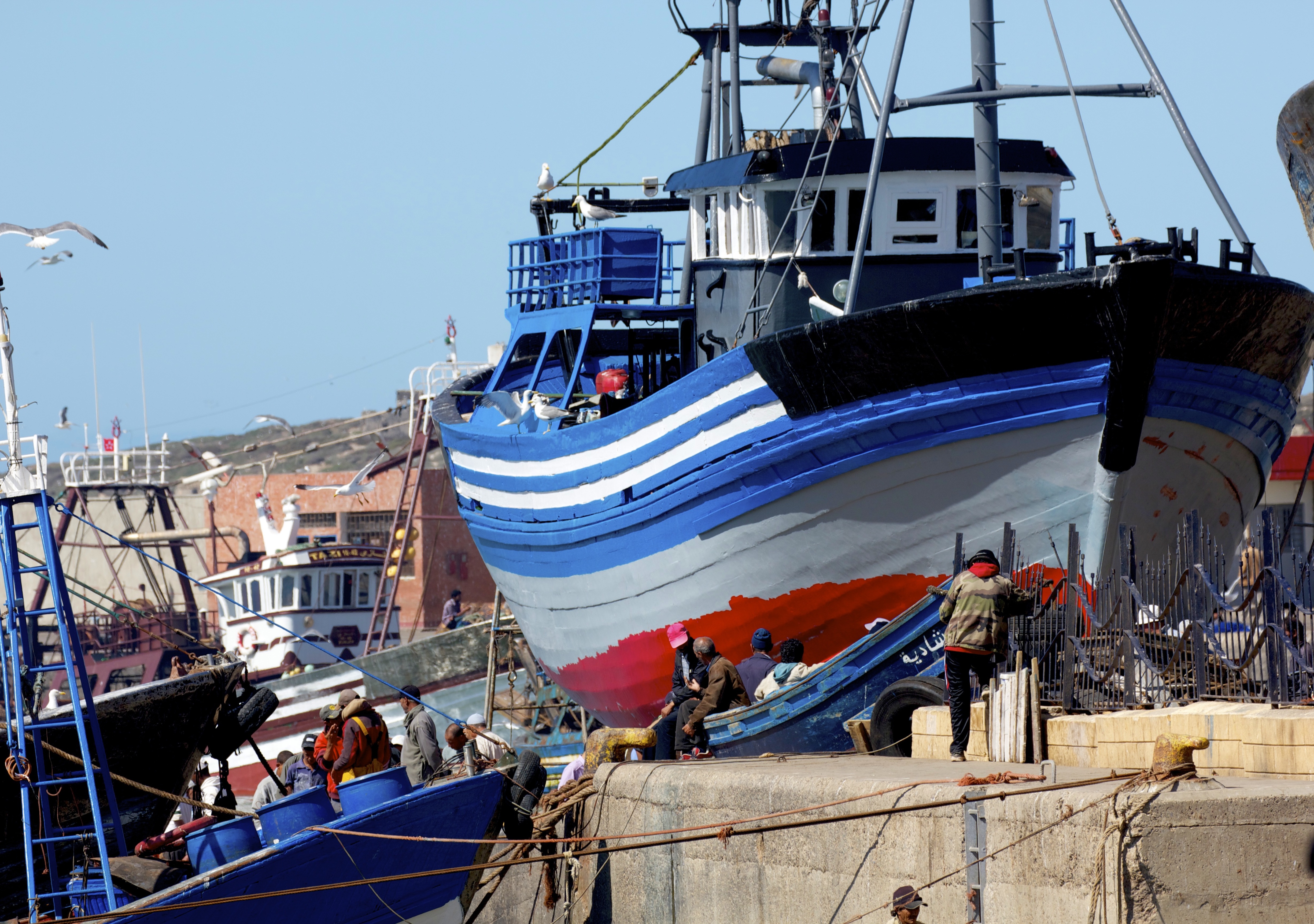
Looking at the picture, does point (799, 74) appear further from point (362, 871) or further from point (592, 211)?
point (362, 871)

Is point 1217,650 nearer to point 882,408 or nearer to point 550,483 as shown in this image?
point 882,408

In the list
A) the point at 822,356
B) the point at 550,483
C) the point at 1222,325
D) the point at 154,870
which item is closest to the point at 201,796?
the point at 154,870

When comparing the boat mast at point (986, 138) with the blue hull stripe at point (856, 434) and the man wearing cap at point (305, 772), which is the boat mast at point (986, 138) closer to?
Result: the blue hull stripe at point (856, 434)

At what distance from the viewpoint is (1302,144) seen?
12.6 ft

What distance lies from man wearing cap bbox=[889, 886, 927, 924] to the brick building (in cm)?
2333


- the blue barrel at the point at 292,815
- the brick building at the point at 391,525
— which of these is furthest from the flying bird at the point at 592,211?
the brick building at the point at 391,525

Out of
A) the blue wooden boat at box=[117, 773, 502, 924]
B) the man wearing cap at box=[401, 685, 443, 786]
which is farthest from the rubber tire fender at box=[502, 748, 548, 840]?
the man wearing cap at box=[401, 685, 443, 786]

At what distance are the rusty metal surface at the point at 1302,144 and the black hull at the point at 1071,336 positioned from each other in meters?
7.36

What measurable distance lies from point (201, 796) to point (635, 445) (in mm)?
4805

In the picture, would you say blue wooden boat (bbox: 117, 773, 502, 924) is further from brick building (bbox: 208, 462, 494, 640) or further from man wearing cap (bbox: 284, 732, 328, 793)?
brick building (bbox: 208, 462, 494, 640)

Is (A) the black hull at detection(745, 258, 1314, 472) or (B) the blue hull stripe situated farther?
(B) the blue hull stripe

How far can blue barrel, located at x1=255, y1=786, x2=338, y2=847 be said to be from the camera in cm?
1032

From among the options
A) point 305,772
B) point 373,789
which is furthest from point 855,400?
point 305,772

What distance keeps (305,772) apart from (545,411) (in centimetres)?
403
